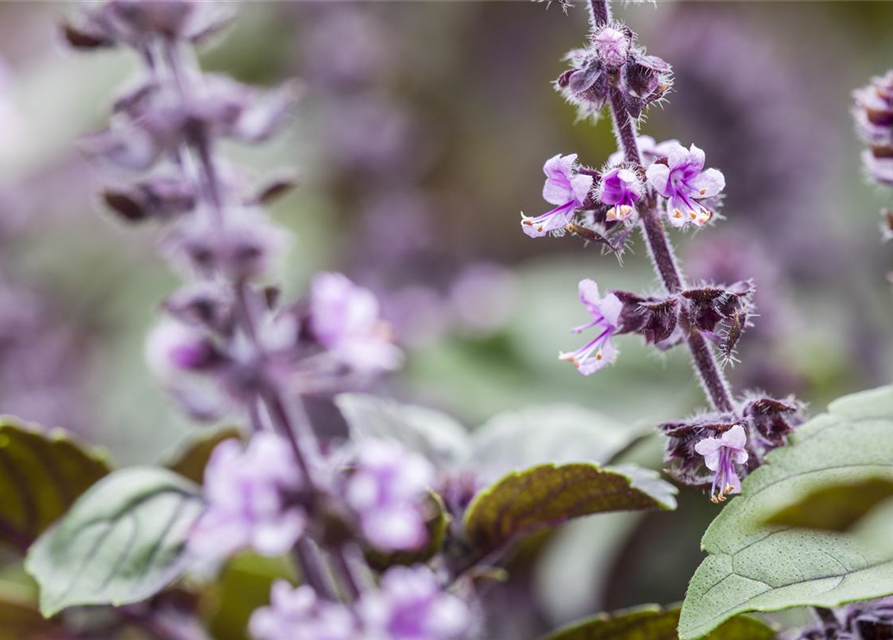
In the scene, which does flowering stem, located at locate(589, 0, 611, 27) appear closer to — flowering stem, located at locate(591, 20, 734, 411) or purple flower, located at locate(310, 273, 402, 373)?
flowering stem, located at locate(591, 20, 734, 411)

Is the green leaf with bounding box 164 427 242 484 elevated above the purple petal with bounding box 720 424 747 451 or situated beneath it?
elevated above

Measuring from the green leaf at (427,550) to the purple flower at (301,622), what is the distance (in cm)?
10

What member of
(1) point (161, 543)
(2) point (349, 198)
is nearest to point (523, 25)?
(2) point (349, 198)

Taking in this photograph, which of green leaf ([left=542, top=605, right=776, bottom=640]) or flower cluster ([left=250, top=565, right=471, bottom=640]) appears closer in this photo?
flower cluster ([left=250, top=565, right=471, bottom=640])

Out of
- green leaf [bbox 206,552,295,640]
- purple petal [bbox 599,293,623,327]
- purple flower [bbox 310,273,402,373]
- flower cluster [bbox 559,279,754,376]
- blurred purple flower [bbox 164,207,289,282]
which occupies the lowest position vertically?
green leaf [bbox 206,552,295,640]

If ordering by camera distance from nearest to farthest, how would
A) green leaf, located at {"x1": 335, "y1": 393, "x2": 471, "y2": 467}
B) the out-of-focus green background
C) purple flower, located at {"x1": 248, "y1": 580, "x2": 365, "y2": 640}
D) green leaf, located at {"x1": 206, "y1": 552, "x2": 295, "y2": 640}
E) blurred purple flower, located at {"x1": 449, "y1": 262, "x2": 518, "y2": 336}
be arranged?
purple flower, located at {"x1": 248, "y1": 580, "x2": 365, "y2": 640} → green leaf, located at {"x1": 335, "y1": 393, "x2": 471, "y2": 467} → green leaf, located at {"x1": 206, "y1": 552, "x2": 295, "y2": 640} → the out-of-focus green background → blurred purple flower, located at {"x1": 449, "y1": 262, "x2": 518, "y2": 336}

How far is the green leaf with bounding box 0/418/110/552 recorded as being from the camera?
69cm

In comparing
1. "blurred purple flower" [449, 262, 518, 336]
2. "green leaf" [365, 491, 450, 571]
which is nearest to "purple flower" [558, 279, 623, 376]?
"green leaf" [365, 491, 450, 571]

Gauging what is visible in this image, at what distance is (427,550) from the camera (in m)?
0.59

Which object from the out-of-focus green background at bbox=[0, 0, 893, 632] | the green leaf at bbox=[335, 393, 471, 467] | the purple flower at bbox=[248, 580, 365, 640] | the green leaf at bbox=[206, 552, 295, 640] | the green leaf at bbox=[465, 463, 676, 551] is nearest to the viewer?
the purple flower at bbox=[248, 580, 365, 640]

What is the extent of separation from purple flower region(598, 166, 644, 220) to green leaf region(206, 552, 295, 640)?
453mm

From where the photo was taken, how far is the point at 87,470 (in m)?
0.73

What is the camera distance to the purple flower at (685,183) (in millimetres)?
505

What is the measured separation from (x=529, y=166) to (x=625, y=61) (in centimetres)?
171
